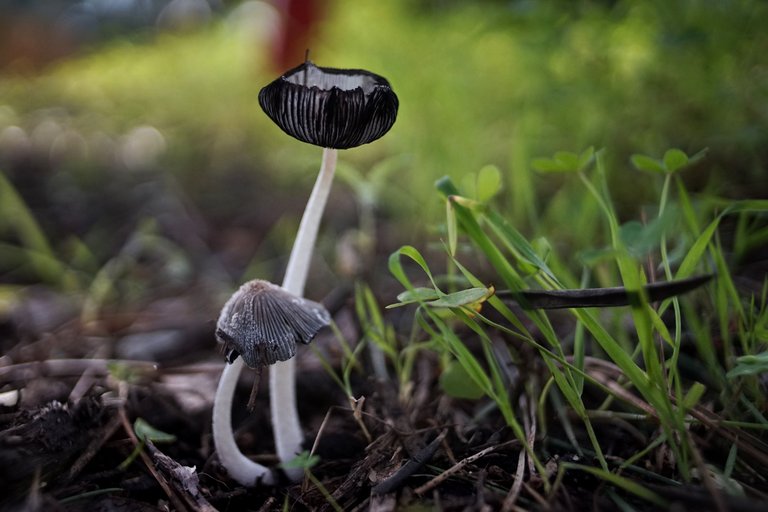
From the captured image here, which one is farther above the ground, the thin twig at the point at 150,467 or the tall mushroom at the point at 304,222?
the tall mushroom at the point at 304,222

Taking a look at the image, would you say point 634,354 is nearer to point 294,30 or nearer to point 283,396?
point 283,396

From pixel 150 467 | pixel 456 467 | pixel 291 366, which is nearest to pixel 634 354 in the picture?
pixel 456 467

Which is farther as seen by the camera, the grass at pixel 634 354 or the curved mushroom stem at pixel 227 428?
the curved mushroom stem at pixel 227 428

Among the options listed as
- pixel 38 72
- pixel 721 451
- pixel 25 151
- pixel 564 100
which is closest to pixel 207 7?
pixel 38 72

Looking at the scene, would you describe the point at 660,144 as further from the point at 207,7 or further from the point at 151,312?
the point at 207,7

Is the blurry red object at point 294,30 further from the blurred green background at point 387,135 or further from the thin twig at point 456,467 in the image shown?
the thin twig at point 456,467

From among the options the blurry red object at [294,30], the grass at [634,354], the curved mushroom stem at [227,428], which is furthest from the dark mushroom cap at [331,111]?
the blurry red object at [294,30]
